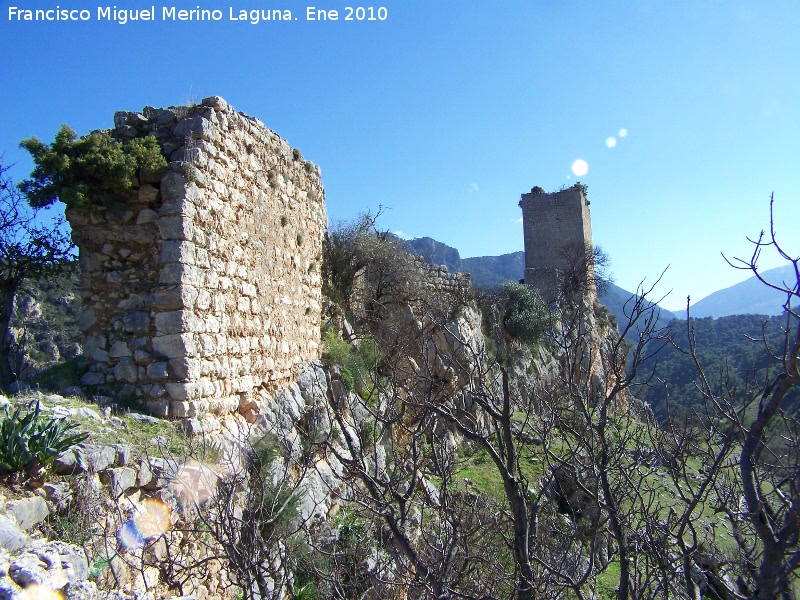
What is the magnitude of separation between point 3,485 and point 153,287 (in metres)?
2.45

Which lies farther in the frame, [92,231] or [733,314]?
[733,314]

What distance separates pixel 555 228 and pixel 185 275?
16115 mm

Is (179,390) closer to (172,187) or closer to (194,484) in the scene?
(194,484)

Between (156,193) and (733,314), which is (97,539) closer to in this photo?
(156,193)

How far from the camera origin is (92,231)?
5.72m

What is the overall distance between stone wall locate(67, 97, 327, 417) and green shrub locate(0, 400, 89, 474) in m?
1.49

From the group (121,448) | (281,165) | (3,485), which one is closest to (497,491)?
(281,165)

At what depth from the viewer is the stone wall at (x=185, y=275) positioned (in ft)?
17.7

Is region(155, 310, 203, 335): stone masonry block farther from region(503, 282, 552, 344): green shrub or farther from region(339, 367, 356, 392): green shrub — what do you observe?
region(503, 282, 552, 344): green shrub

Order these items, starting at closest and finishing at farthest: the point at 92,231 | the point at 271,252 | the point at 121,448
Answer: the point at 121,448
the point at 92,231
the point at 271,252

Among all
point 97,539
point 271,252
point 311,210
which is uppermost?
point 311,210

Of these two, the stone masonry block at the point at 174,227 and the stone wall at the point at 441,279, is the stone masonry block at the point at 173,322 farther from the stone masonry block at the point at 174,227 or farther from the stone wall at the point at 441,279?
the stone wall at the point at 441,279

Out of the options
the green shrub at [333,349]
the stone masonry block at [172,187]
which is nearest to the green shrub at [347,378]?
the green shrub at [333,349]

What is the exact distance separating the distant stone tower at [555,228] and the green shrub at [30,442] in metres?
17.0
